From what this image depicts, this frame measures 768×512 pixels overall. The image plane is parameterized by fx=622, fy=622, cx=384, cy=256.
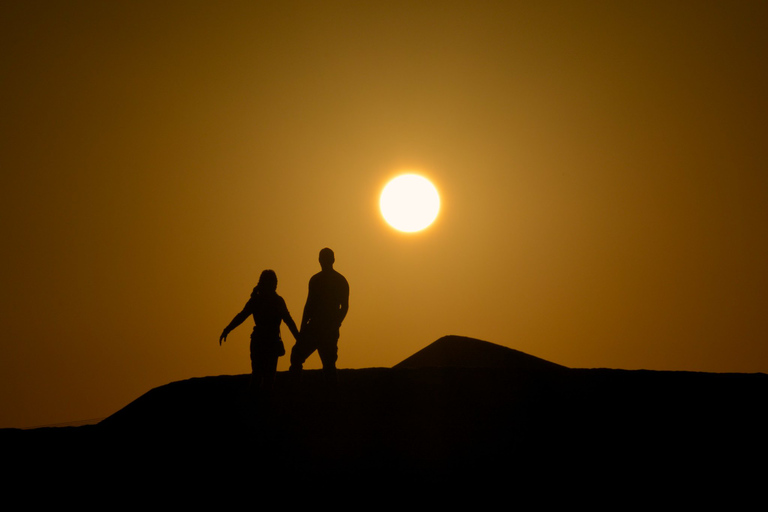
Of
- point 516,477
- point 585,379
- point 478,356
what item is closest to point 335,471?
point 516,477

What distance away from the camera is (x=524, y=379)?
1317 cm

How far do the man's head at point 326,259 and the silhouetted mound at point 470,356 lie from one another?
1216 cm

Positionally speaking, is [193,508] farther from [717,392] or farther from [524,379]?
[717,392]

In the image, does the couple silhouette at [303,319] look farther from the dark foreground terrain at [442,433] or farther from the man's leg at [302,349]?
the dark foreground terrain at [442,433]

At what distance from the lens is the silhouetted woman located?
12.1 m

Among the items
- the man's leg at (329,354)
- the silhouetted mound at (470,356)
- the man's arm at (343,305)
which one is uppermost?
the man's arm at (343,305)

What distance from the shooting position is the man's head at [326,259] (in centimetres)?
1229

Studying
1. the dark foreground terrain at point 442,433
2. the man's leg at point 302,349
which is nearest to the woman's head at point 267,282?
the man's leg at point 302,349

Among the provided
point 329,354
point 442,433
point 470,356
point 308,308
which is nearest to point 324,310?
point 308,308

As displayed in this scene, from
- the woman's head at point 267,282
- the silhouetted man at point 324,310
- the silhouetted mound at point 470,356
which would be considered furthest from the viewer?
the silhouetted mound at point 470,356

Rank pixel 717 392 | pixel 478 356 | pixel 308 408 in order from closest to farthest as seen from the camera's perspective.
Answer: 1. pixel 308 408
2. pixel 717 392
3. pixel 478 356

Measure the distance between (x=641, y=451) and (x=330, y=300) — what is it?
242 inches

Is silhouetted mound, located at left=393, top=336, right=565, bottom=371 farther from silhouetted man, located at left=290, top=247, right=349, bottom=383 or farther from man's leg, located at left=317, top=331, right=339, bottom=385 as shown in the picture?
silhouetted man, located at left=290, top=247, right=349, bottom=383

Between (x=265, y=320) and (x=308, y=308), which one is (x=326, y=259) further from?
(x=265, y=320)
